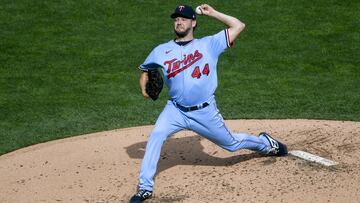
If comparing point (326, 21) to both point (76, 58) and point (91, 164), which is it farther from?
point (91, 164)

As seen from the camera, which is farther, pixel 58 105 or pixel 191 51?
pixel 58 105

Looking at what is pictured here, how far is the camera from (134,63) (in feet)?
Result: 38.5

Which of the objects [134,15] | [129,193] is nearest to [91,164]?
[129,193]

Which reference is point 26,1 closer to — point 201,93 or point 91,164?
point 91,164

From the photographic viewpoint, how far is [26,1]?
14219 mm

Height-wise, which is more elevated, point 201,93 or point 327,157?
point 201,93

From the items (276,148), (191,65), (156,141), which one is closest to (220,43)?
(191,65)

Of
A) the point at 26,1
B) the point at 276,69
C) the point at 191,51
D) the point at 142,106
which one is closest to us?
the point at 191,51

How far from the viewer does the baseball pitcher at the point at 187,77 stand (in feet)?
22.0

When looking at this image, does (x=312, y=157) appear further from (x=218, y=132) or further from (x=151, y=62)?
(x=151, y=62)

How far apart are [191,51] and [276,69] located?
15.6ft

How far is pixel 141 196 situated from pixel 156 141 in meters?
0.53

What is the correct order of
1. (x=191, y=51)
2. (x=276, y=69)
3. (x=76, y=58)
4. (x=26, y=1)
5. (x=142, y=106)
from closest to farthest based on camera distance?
(x=191, y=51), (x=142, y=106), (x=276, y=69), (x=76, y=58), (x=26, y=1)

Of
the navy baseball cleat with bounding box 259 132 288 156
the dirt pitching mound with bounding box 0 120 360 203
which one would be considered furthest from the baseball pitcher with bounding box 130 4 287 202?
the navy baseball cleat with bounding box 259 132 288 156
